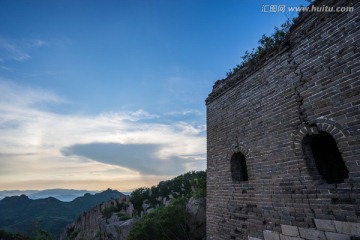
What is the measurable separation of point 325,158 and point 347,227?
4.90 ft

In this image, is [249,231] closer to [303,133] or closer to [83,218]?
[303,133]

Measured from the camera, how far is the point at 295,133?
4547mm

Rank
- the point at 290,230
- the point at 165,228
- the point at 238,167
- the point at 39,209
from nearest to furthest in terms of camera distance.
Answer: the point at 290,230 < the point at 238,167 < the point at 165,228 < the point at 39,209

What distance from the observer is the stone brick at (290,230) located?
426 cm

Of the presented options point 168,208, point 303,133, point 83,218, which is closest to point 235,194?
point 303,133

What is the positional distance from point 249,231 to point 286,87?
351cm

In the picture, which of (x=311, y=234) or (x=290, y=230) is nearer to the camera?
(x=311, y=234)

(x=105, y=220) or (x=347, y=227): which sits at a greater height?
(x=347, y=227)

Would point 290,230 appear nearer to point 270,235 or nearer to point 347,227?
point 270,235

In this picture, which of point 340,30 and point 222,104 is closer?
point 340,30

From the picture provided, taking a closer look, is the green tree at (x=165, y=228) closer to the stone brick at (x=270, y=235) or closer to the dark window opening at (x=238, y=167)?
the dark window opening at (x=238, y=167)

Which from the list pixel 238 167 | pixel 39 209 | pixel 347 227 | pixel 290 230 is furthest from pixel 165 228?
pixel 39 209

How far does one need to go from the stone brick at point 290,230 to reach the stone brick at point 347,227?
2.55 feet

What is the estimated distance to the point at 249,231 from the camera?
530 centimetres
